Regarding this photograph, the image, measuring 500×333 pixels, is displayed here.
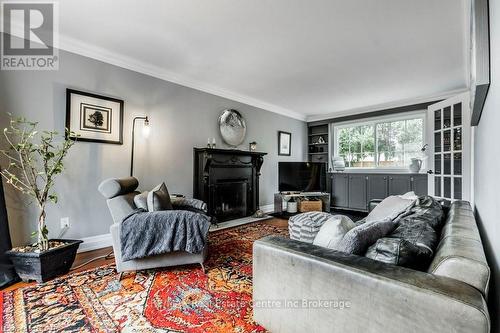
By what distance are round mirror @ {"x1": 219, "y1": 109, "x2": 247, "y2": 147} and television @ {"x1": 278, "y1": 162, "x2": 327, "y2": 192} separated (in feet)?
4.23

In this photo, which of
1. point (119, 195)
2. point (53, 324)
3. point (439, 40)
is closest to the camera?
point (53, 324)

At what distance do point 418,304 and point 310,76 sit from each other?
11.6 ft

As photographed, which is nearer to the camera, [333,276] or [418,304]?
[418,304]

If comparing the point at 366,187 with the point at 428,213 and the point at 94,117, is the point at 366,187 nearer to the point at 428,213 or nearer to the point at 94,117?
the point at 428,213

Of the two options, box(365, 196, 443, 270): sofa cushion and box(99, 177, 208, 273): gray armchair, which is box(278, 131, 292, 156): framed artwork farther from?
box(365, 196, 443, 270): sofa cushion

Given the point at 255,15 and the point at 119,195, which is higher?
the point at 255,15

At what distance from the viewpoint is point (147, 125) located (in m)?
3.25

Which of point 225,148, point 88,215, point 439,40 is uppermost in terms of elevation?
point 439,40

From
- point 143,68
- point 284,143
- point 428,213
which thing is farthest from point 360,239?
point 284,143

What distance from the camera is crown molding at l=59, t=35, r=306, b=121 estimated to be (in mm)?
2760

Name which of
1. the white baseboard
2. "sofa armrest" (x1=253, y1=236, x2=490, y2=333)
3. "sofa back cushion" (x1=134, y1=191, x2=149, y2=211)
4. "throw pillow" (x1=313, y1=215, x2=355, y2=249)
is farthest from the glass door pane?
the white baseboard

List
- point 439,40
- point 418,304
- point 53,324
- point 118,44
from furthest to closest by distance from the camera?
point 118,44 → point 439,40 → point 53,324 → point 418,304

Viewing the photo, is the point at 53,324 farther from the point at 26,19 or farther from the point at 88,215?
the point at 26,19

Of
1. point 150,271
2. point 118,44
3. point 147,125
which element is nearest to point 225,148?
point 147,125
